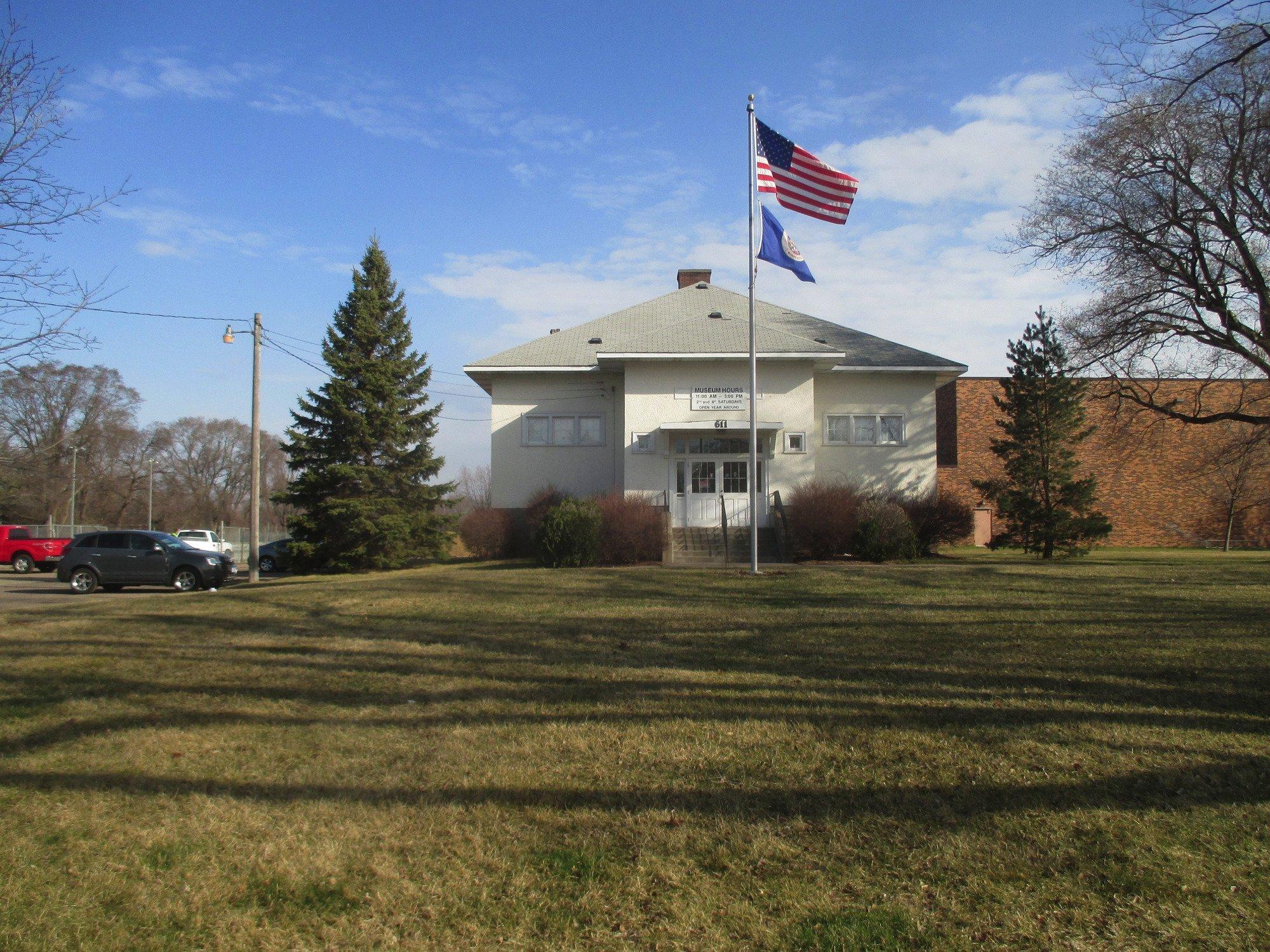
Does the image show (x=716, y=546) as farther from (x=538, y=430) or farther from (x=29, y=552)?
(x=29, y=552)

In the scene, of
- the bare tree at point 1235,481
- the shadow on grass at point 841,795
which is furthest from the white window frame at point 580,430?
the bare tree at point 1235,481

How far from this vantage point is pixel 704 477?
25141 mm

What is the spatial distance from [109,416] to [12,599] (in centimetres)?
3314

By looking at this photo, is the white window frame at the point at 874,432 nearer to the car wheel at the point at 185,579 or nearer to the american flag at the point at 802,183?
the american flag at the point at 802,183

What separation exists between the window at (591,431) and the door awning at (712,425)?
10.3 ft

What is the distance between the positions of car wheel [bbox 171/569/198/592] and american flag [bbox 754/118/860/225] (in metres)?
16.5

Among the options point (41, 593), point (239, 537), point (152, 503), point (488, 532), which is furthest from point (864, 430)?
point (152, 503)

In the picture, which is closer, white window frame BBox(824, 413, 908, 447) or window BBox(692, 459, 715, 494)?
window BBox(692, 459, 715, 494)

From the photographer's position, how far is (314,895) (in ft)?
13.1

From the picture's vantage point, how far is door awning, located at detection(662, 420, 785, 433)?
937 inches

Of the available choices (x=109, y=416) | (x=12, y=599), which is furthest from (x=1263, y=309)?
(x=109, y=416)

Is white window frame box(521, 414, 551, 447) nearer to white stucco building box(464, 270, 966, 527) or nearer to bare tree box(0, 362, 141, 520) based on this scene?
white stucco building box(464, 270, 966, 527)

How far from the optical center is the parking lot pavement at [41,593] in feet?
56.3

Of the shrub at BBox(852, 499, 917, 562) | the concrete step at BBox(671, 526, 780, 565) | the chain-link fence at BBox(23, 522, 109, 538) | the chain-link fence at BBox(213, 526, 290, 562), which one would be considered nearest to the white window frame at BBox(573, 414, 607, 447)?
the concrete step at BBox(671, 526, 780, 565)
